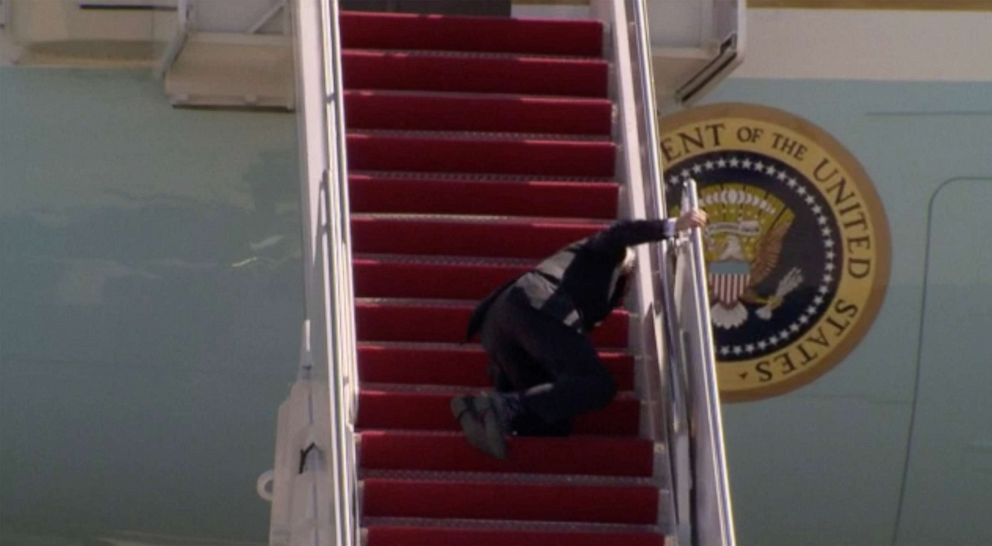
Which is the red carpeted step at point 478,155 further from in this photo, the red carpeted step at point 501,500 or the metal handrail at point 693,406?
the red carpeted step at point 501,500

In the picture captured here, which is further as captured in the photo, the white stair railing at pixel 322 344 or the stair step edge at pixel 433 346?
the stair step edge at pixel 433 346

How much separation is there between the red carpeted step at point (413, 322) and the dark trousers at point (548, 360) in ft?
1.48

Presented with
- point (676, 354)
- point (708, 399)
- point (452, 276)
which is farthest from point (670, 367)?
point (452, 276)

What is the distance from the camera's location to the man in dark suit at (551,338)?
6.88 metres

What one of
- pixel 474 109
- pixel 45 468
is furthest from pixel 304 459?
pixel 45 468

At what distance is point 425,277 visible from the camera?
7609 mm

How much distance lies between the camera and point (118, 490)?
30.2 feet

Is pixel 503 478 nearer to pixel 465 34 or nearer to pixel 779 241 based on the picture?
pixel 465 34

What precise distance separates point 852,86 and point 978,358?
142 centimetres

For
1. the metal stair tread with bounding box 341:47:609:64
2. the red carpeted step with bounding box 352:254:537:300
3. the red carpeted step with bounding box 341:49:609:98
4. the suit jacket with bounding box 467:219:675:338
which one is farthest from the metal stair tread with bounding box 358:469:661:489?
the metal stair tread with bounding box 341:47:609:64

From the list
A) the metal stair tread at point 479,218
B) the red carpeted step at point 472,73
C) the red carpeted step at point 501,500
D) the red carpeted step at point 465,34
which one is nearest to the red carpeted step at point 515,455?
the red carpeted step at point 501,500

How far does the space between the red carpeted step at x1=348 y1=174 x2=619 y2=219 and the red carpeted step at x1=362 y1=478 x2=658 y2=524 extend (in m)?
1.31

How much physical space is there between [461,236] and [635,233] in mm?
1085

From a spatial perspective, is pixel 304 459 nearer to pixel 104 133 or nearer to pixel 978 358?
pixel 104 133
